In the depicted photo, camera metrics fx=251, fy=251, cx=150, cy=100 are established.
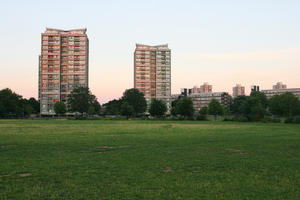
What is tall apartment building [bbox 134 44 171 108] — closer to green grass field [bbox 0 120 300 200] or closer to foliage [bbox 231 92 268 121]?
foliage [bbox 231 92 268 121]

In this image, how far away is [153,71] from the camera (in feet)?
552

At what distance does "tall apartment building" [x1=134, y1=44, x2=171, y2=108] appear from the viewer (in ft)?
545

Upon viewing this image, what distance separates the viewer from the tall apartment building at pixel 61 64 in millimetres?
145625

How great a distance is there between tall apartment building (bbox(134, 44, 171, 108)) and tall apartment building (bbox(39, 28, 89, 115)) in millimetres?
35050

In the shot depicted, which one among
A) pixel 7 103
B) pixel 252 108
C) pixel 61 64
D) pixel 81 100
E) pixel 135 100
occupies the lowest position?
pixel 252 108

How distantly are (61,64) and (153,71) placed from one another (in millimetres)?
58222

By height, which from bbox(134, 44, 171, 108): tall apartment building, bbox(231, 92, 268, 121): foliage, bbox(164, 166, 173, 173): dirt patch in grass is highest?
bbox(134, 44, 171, 108): tall apartment building

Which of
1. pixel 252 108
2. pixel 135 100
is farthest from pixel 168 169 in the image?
pixel 135 100

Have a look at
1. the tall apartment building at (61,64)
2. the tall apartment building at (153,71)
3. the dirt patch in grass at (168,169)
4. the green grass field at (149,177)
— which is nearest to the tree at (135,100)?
the tall apartment building at (61,64)

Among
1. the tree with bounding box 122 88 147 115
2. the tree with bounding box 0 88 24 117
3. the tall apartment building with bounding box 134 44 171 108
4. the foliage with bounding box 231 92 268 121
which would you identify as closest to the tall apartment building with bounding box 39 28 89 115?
the tree with bounding box 0 88 24 117

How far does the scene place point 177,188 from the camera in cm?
768

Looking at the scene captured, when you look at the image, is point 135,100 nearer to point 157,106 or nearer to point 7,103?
point 157,106

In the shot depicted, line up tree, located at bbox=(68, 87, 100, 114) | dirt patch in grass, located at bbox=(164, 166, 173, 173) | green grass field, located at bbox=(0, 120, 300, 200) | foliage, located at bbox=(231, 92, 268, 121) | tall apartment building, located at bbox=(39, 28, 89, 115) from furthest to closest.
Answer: tall apartment building, located at bbox=(39, 28, 89, 115)
tree, located at bbox=(68, 87, 100, 114)
foliage, located at bbox=(231, 92, 268, 121)
dirt patch in grass, located at bbox=(164, 166, 173, 173)
green grass field, located at bbox=(0, 120, 300, 200)

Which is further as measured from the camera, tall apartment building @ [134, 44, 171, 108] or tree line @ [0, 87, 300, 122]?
tall apartment building @ [134, 44, 171, 108]
